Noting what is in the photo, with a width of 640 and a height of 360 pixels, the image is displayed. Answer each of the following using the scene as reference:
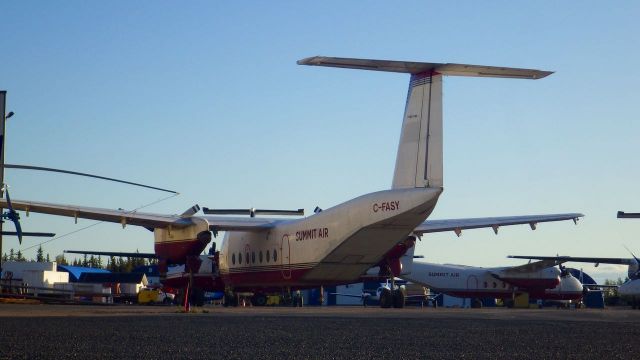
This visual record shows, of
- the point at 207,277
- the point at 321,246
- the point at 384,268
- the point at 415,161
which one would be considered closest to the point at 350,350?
the point at 415,161

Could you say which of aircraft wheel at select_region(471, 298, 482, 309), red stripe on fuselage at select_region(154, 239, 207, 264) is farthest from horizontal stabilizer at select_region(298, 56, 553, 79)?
aircraft wheel at select_region(471, 298, 482, 309)

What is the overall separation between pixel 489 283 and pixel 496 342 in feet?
154

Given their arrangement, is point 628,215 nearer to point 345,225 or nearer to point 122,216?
point 345,225

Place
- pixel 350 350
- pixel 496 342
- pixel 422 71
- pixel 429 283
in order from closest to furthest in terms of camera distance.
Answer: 1. pixel 350 350
2. pixel 496 342
3. pixel 422 71
4. pixel 429 283

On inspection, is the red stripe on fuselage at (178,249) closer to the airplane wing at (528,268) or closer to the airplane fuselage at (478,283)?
the airplane fuselage at (478,283)

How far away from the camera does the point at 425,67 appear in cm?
2462

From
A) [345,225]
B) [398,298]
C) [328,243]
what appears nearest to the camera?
[345,225]

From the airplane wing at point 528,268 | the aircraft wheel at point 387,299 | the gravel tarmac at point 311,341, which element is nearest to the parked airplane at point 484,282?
the airplane wing at point 528,268

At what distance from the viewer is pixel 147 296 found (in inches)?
2067

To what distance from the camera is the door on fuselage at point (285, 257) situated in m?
32.8

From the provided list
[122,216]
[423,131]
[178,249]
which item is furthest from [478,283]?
[423,131]

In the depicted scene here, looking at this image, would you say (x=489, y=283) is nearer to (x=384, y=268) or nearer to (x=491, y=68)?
(x=384, y=268)

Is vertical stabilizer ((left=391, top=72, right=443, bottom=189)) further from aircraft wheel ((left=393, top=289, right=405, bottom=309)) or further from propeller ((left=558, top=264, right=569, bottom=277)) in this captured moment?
propeller ((left=558, top=264, right=569, bottom=277))

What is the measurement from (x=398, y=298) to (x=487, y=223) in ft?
15.6
